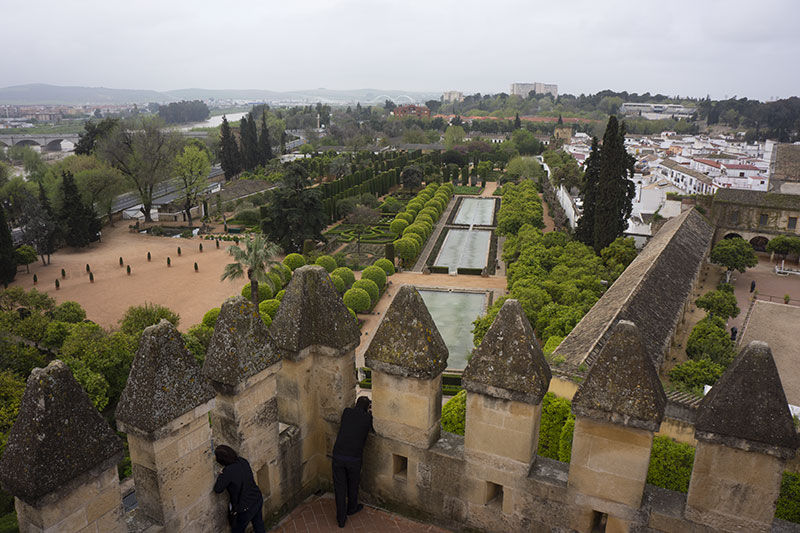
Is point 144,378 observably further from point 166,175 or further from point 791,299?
point 166,175

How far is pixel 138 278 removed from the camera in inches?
1582

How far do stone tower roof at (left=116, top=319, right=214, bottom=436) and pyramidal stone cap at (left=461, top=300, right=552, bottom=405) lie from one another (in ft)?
10.5

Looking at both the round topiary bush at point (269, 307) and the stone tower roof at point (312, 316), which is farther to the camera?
the round topiary bush at point (269, 307)

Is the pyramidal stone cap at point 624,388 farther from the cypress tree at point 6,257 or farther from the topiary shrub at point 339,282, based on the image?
the cypress tree at point 6,257

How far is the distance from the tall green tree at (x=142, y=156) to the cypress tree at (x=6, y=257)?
64.7 feet

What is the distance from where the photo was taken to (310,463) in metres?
8.48

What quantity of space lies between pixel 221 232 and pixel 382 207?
56.3ft

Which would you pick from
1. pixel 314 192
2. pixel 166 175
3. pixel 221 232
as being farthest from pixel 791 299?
pixel 166 175

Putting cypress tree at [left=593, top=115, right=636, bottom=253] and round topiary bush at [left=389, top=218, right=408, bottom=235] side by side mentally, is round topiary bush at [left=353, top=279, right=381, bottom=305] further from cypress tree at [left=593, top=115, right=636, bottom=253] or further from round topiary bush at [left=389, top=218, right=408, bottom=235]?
round topiary bush at [left=389, top=218, right=408, bottom=235]

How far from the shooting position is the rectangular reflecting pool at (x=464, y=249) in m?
45.3

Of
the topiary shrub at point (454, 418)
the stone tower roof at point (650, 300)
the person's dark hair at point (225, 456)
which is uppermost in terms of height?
the person's dark hair at point (225, 456)

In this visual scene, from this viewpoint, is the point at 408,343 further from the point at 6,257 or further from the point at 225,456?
the point at 6,257

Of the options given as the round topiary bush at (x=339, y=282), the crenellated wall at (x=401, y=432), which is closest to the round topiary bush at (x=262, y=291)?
the round topiary bush at (x=339, y=282)

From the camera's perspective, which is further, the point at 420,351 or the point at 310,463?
the point at 310,463
